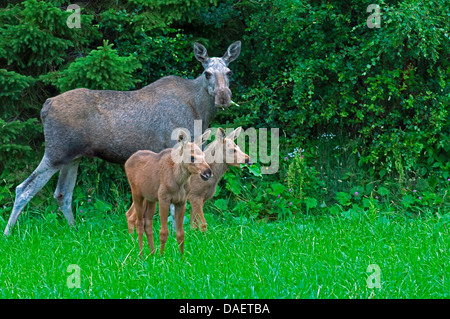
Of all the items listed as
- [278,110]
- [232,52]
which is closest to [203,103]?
[232,52]

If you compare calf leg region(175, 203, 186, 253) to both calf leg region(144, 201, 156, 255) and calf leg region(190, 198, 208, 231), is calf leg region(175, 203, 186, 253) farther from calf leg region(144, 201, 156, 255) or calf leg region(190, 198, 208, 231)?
calf leg region(190, 198, 208, 231)

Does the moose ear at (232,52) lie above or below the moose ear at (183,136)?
above

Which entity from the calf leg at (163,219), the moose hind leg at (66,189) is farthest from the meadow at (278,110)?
the calf leg at (163,219)

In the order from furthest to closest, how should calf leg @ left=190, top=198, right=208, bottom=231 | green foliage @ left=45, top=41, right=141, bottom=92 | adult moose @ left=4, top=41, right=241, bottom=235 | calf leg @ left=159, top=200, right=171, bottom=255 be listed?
green foliage @ left=45, top=41, right=141, bottom=92
adult moose @ left=4, top=41, right=241, bottom=235
calf leg @ left=190, top=198, right=208, bottom=231
calf leg @ left=159, top=200, right=171, bottom=255

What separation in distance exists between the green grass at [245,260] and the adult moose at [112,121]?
3.06 ft

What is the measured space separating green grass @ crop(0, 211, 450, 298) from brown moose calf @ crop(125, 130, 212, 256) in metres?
0.33

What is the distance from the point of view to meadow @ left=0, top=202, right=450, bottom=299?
5.77m

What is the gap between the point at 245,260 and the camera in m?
6.72

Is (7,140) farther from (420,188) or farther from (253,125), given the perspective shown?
(420,188)

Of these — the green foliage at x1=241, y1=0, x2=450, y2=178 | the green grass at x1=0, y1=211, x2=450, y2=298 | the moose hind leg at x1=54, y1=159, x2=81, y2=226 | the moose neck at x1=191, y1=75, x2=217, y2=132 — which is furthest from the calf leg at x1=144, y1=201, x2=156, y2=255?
the green foliage at x1=241, y1=0, x2=450, y2=178

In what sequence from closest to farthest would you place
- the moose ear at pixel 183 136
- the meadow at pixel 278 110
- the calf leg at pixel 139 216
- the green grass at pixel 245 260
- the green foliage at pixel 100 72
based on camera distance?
the green grass at pixel 245 260
the moose ear at pixel 183 136
the calf leg at pixel 139 216
the meadow at pixel 278 110
the green foliage at pixel 100 72

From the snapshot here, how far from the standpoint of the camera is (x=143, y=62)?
34.8ft

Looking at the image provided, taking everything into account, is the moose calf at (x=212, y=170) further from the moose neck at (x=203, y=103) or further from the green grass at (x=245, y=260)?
the moose neck at (x=203, y=103)

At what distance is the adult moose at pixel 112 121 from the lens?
28.9 feet
